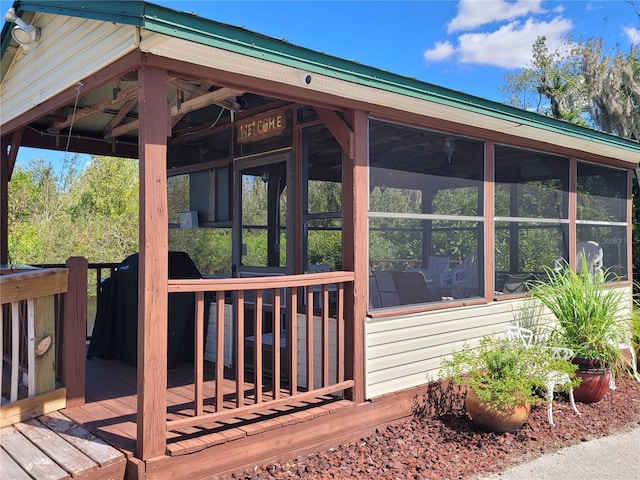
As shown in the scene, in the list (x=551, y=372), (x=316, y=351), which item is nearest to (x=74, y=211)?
(x=316, y=351)

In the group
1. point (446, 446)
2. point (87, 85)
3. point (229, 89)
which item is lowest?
point (446, 446)

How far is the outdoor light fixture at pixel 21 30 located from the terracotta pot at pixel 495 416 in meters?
4.40

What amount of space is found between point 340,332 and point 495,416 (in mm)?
1342

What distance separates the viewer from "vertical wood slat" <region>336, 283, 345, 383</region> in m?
3.73

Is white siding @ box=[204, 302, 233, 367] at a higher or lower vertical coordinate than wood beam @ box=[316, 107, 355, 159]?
lower

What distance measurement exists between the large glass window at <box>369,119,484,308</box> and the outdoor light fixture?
270cm

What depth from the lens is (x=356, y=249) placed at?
380 cm

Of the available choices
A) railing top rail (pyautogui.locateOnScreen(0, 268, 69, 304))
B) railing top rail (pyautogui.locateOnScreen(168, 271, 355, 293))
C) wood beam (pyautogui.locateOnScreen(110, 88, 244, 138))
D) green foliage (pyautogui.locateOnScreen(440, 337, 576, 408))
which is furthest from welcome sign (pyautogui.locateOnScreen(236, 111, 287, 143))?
green foliage (pyautogui.locateOnScreen(440, 337, 576, 408))

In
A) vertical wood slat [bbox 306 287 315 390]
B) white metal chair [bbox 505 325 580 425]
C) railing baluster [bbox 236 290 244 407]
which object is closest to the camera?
railing baluster [bbox 236 290 244 407]

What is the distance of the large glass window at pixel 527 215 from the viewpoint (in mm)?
5160

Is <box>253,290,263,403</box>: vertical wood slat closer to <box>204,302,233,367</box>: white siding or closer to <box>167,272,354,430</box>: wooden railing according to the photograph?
<box>167,272,354,430</box>: wooden railing

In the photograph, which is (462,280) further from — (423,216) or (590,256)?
(590,256)

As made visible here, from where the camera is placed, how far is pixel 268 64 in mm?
3020

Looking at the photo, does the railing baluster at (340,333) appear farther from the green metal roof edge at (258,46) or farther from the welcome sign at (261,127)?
the welcome sign at (261,127)
